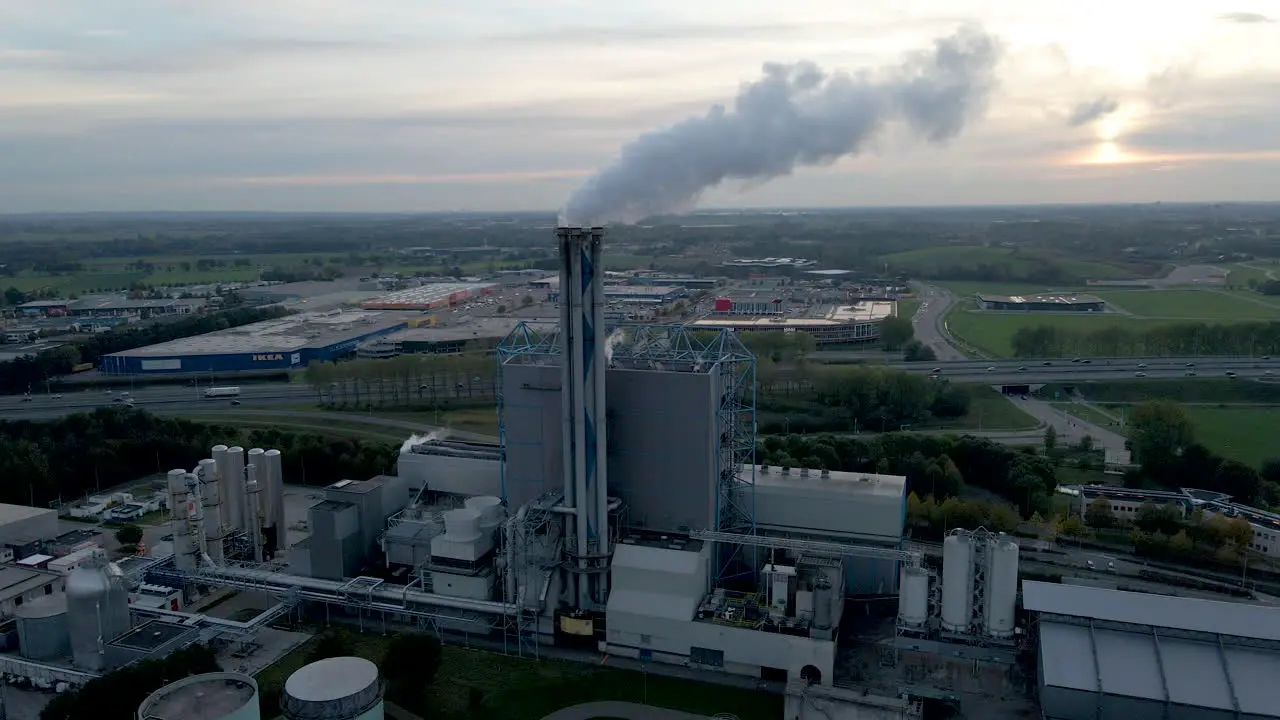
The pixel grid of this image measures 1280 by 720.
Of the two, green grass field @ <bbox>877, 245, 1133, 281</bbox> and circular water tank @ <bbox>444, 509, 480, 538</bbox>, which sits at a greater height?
green grass field @ <bbox>877, 245, 1133, 281</bbox>

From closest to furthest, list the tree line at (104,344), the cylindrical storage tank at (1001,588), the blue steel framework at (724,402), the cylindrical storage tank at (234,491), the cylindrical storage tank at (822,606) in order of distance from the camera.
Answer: the cylindrical storage tank at (822,606) < the cylindrical storage tank at (1001,588) < the blue steel framework at (724,402) < the cylindrical storage tank at (234,491) < the tree line at (104,344)

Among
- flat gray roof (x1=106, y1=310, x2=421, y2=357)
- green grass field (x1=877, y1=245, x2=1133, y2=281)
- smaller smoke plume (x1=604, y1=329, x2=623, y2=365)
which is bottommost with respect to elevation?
flat gray roof (x1=106, y1=310, x2=421, y2=357)

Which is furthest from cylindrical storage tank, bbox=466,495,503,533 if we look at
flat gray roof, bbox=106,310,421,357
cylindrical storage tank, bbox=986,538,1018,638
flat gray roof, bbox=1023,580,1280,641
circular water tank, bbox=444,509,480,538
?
flat gray roof, bbox=106,310,421,357

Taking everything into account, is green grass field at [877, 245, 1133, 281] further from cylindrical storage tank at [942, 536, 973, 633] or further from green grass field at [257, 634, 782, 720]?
green grass field at [257, 634, 782, 720]

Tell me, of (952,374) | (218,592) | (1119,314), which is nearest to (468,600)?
(218,592)

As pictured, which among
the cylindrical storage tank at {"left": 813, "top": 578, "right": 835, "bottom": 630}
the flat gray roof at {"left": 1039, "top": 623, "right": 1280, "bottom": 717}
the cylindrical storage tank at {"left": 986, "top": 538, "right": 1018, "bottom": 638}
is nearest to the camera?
the flat gray roof at {"left": 1039, "top": 623, "right": 1280, "bottom": 717}

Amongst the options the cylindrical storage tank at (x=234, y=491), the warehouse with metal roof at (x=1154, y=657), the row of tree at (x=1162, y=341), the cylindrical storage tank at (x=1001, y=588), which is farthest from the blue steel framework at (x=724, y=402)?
the row of tree at (x=1162, y=341)

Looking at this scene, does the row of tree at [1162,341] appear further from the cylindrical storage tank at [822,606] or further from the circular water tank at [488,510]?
the circular water tank at [488,510]
